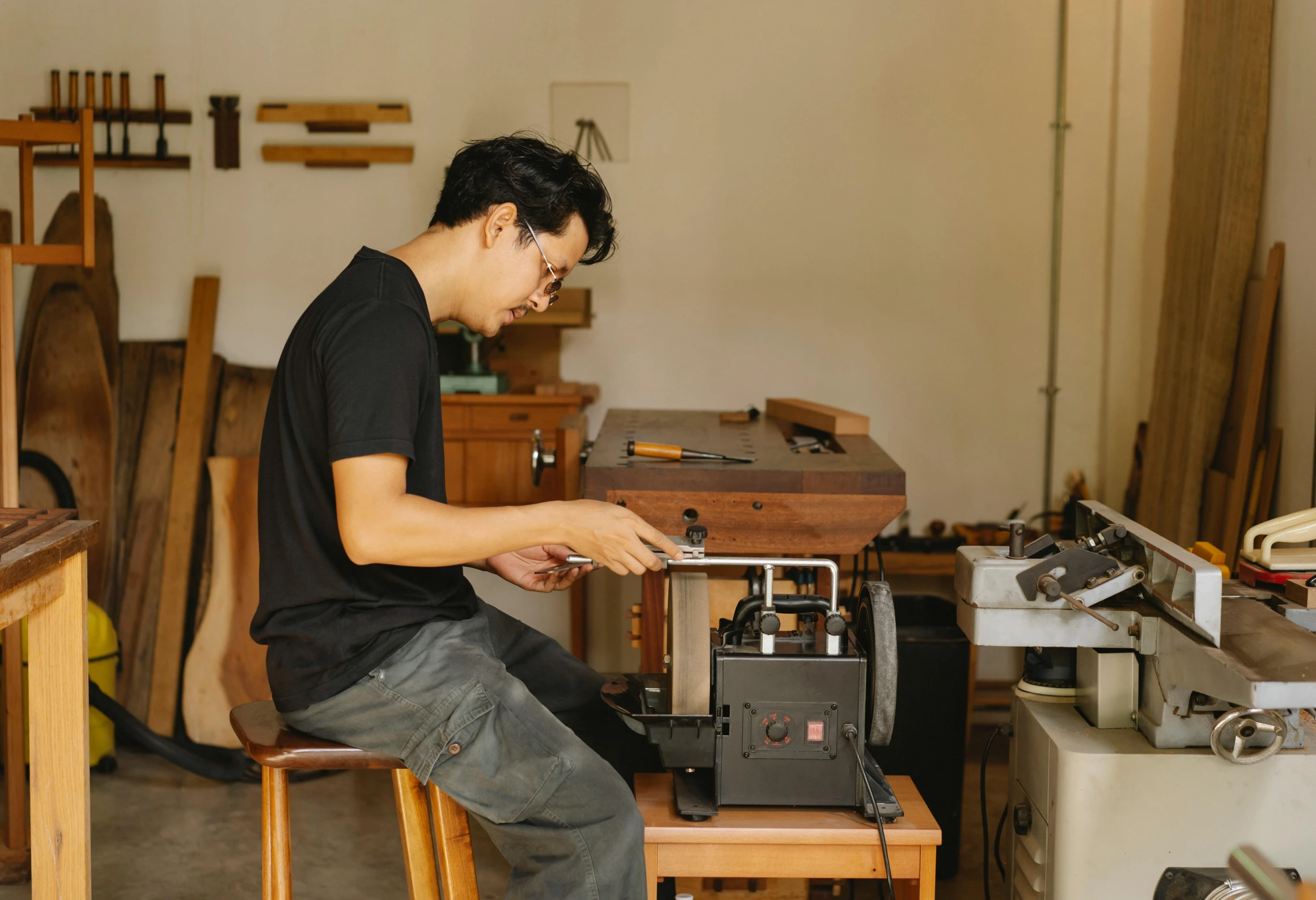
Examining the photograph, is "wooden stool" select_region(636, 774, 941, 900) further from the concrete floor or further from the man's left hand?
the concrete floor

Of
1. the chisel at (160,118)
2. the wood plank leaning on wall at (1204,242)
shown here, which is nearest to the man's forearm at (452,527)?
the wood plank leaning on wall at (1204,242)

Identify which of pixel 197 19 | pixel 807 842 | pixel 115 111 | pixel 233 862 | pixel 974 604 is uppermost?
pixel 197 19

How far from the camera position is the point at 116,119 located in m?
3.89

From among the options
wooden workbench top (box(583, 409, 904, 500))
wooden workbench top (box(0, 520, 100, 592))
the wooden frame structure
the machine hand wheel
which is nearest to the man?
wooden workbench top (box(0, 520, 100, 592))

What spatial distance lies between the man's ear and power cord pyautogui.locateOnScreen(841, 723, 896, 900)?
0.93 meters

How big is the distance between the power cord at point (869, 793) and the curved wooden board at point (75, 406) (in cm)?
297

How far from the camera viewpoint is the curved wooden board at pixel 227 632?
3621 millimetres

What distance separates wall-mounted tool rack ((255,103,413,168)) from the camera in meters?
3.88

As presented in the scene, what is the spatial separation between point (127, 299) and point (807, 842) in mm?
3283

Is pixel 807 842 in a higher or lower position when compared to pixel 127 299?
lower

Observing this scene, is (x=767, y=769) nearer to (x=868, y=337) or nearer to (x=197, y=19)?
(x=868, y=337)

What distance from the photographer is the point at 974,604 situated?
1736 mm

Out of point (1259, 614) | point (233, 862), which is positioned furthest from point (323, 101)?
point (1259, 614)

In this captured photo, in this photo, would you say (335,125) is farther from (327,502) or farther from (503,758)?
(503,758)
